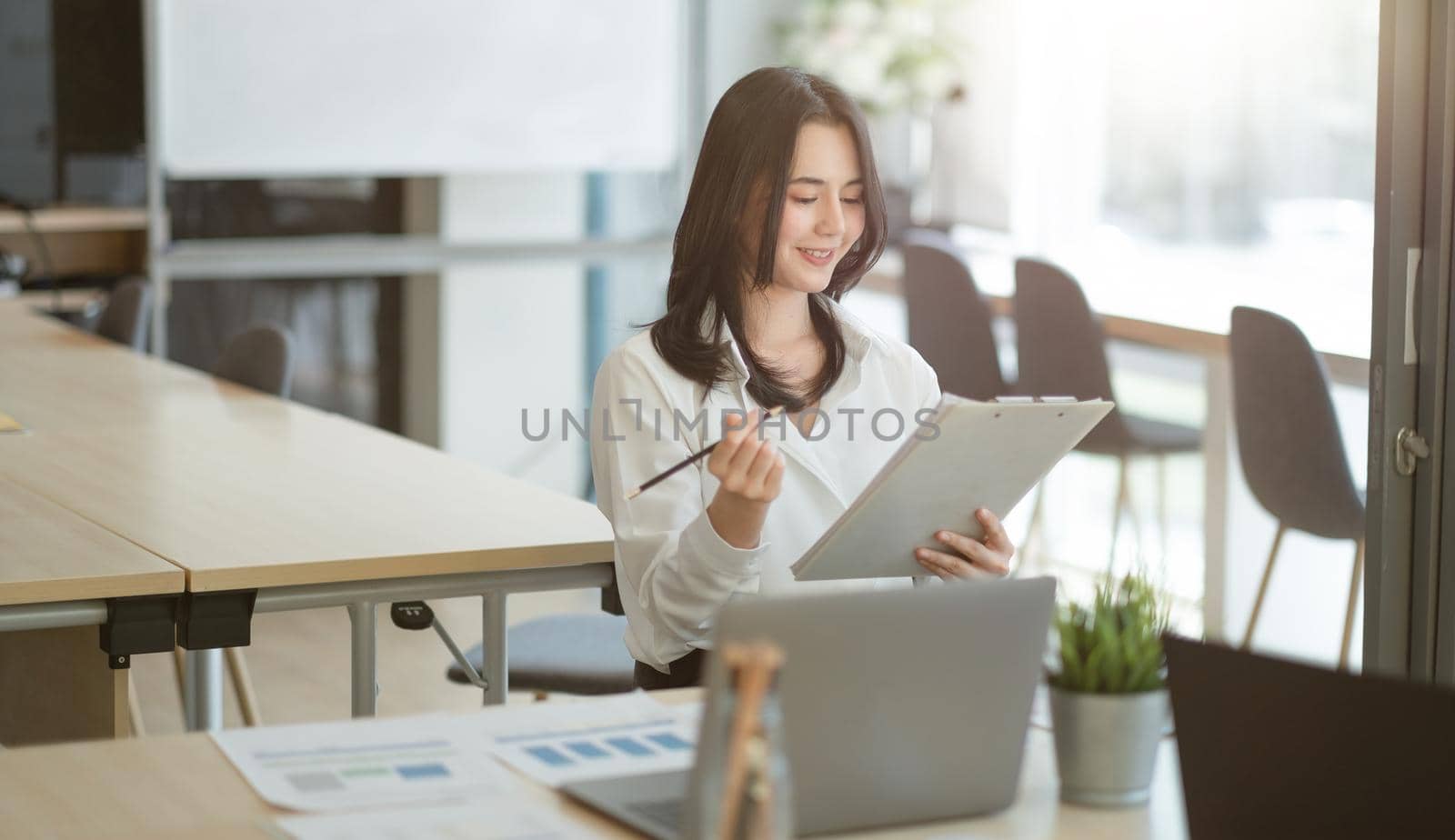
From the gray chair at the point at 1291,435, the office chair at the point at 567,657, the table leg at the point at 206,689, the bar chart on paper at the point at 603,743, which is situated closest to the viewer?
the bar chart on paper at the point at 603,743

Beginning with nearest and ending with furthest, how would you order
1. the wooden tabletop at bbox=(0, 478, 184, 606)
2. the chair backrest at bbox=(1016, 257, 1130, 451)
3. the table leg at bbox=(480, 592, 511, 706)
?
the wooden tabletop at bbox=(0, 478, 184, 606) → the table leg at bbox=(480, 592, 511, 706) → the chair backrest at bbox=(1016, 257, 1130, 451)

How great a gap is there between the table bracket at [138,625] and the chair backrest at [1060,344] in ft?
7.01

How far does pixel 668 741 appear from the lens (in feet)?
4.58

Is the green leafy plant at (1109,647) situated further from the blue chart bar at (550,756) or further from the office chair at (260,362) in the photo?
the office chair at (260,362)

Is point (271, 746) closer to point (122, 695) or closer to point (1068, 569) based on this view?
point (122, 695)

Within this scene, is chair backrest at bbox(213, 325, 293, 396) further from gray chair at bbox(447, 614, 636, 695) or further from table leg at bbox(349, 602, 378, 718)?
table leg at bbox(349, 602, 378, 718)

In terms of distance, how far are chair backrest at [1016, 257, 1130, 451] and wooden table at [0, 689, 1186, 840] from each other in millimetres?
2388

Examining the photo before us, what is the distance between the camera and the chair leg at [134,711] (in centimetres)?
221

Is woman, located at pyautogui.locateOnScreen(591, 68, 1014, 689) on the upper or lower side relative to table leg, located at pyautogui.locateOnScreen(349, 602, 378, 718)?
upper

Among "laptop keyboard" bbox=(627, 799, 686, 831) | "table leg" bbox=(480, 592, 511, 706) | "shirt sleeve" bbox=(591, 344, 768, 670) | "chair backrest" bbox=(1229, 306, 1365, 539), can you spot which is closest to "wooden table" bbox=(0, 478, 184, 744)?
"table leg" bbox=(480, 592, 511, 706)

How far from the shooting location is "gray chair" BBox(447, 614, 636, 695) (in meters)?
2.41

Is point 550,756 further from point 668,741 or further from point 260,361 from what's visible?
point 260,361

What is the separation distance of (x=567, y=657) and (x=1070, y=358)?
163cm

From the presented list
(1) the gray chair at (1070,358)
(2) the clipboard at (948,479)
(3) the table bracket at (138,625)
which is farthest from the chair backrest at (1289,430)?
(3) the table bracket at (138,625)
